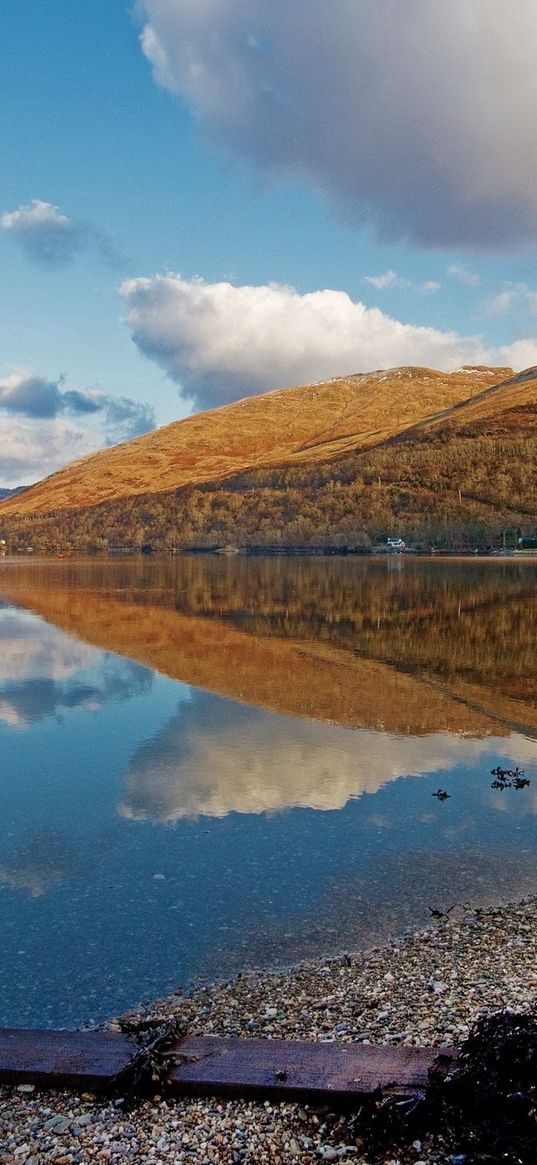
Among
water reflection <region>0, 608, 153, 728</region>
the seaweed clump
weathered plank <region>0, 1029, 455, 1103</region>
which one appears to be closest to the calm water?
water reflection <region>0, 608, 153, 728</region>

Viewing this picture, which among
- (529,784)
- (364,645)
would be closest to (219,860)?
(529,784)

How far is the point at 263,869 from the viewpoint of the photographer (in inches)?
483

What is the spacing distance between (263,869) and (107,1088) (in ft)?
18.2

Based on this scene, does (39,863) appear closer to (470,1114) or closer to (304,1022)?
(304,1022)

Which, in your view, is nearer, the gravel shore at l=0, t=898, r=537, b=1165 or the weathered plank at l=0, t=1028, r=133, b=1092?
the gravel shore at l=0, t=898, r=537, b=1165

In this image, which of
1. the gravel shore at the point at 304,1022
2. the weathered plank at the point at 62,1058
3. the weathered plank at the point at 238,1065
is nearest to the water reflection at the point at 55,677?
the gravel shore at the point at 304,1022

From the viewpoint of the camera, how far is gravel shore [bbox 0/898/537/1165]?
617cm

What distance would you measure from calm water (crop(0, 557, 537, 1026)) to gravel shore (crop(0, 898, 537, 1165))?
60cm

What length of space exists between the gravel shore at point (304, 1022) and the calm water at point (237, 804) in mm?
598

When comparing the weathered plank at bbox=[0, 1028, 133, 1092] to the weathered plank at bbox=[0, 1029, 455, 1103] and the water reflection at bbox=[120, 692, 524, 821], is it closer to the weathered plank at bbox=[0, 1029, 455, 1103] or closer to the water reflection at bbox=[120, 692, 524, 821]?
the weathered plank at bbox=[0, 1029, 455, 1103]

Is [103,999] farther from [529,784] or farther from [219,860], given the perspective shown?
[529,784]

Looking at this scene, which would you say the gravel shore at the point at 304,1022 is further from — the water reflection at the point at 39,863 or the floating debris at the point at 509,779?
the floating debris at the point at 509,779

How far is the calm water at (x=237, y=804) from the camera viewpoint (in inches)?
392

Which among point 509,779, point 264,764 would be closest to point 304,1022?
point 264,764
